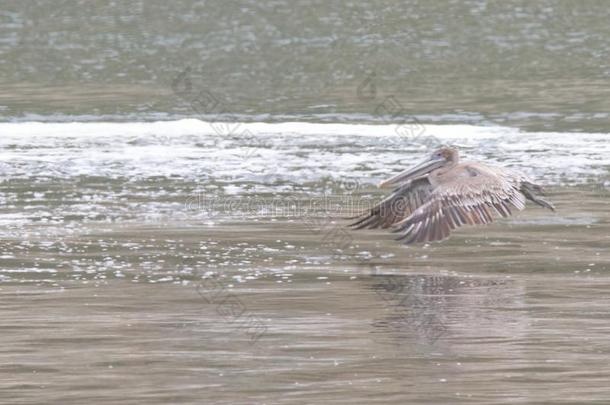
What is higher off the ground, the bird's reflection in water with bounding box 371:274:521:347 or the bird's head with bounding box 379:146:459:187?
the bird's head with bounding box 379:146:459:187

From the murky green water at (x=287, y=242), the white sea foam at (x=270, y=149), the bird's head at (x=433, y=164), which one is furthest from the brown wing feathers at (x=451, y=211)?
the white sea foam at (x=270, y=149)

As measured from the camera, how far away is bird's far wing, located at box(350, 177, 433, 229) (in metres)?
11.4

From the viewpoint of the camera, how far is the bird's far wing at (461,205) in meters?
10.6

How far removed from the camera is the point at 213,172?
1642 centimetres

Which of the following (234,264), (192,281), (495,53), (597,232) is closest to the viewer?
(192,281)

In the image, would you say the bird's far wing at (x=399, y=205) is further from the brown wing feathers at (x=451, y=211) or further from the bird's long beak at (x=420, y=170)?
the brown wing feathers at (x=451, y=211)

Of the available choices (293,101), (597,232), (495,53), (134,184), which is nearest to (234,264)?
(597,232)

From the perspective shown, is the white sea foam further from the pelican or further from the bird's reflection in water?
the bird's reflection in water

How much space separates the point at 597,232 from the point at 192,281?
3.56 meters

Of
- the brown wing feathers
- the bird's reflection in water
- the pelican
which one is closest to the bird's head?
the pelican

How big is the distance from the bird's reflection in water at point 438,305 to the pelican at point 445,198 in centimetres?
40

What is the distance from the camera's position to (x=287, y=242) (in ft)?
39.3

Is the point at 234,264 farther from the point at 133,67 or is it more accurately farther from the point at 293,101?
the point at 133,67

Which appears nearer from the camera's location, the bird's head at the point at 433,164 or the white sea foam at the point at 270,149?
the bird's head at the point at 433,164
